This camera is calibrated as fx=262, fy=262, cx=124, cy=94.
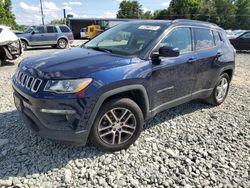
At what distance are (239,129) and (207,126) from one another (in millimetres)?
540

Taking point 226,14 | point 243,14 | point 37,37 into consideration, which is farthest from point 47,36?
point 243,14

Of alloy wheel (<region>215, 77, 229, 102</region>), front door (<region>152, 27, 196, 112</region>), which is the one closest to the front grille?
front door (<region>152, 27, 196, 112</region>)

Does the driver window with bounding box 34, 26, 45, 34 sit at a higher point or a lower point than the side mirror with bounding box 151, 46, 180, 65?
lower

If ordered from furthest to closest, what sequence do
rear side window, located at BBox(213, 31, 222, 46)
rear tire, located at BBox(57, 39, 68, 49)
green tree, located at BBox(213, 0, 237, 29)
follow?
green tree, located at BBox(213, 0, 237, 29), rear tire, located at BBox(57, 39, 68, 49), rear side window, located at BBox(213, 31, 222, 46)

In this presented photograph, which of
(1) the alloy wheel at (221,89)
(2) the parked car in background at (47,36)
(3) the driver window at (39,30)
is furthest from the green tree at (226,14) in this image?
(1) the alloy wheel at (221,89)

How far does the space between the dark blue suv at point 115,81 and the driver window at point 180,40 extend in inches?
0.6

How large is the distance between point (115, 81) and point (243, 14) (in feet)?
244

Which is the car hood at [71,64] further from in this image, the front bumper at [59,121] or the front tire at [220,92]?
the front tire at [220,92]

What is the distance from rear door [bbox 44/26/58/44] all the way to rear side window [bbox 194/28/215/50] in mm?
14654

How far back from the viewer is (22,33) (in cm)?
1734

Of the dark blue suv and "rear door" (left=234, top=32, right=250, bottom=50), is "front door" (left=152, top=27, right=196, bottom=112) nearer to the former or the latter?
the dark blue suv

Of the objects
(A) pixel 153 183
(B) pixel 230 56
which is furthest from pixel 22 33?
(A) pixel 153 183

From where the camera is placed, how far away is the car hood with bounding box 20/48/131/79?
9.96 feet

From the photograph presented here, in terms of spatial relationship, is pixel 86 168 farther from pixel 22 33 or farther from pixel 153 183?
pixel 22 33
